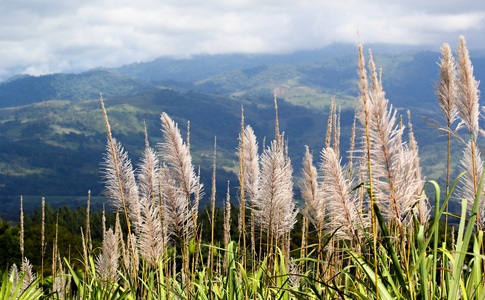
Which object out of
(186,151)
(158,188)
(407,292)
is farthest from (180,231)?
(407,292)

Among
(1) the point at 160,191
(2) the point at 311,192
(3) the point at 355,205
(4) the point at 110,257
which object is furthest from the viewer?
(4) the point at 110,257

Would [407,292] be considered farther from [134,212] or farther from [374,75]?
[134,212]

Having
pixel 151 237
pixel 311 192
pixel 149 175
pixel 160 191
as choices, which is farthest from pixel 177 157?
pixel 311 192

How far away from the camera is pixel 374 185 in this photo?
2273 millimetres

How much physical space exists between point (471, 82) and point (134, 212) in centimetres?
287

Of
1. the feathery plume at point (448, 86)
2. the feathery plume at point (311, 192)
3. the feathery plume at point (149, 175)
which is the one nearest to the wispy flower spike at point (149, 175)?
the feathery plume at point (149, 175)

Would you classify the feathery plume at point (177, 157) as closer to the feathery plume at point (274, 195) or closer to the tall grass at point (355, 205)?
the tall grass at point (355, 205)

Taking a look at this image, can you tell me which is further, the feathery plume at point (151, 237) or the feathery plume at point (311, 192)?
the feathery plume at point (151, 237)

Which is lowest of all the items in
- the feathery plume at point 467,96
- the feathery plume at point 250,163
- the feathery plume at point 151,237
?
the feathery plume at point 151,237

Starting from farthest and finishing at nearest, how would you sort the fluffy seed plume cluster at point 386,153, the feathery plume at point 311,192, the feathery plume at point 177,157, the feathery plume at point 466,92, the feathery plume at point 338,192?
the feathery plume at point 177,157
the feathery plume at point 311,192
the feathery plume at point 466,92
the feathery plume at point 338,192
the fluffy seed plume cluster at point 386,153

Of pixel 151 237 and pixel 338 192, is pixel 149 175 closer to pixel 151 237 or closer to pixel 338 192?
pixel 151 237

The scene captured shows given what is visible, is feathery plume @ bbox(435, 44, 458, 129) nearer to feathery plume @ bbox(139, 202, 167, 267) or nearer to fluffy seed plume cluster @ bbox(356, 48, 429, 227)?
fluffy seed plume cluster @ bbox(356, 48, 429, 227)

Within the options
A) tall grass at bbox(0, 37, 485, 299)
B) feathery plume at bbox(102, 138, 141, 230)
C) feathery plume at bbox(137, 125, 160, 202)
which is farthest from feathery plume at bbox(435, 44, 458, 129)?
feathery plume at bbox(102, 138, 141, 230)

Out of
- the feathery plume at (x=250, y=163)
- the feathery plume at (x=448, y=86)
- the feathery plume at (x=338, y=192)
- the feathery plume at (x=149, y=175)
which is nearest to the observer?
the feathery plume at (x=338, y=192)
